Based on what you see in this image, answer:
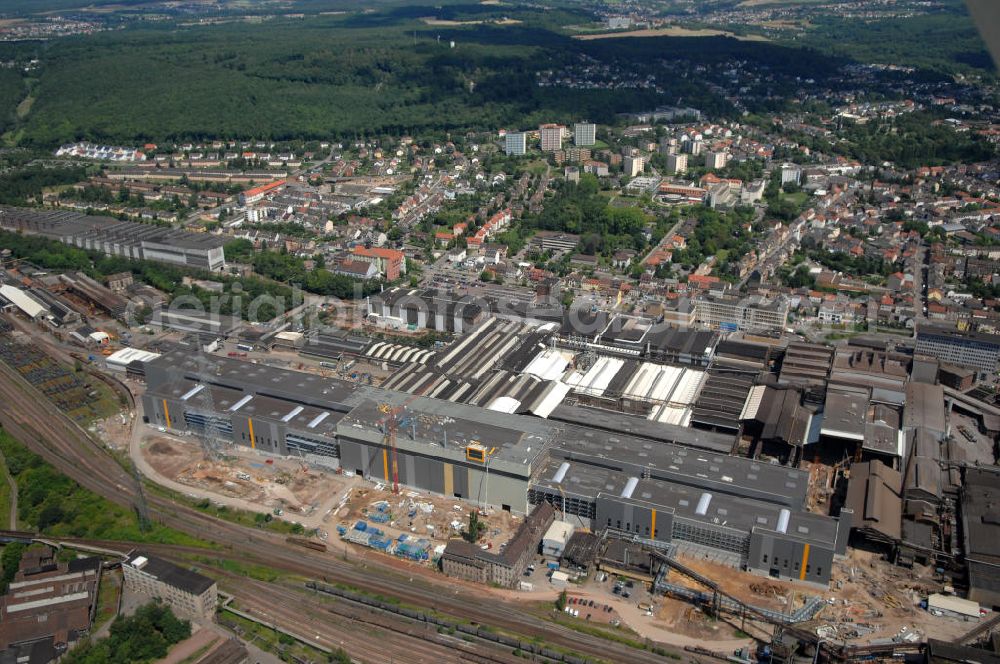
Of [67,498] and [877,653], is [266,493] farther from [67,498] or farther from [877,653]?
[877,653]

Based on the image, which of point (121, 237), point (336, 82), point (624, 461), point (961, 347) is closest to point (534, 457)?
point (624, 461)

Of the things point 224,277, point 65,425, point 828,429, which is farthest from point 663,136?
point 65,425

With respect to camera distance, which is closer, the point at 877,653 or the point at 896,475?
the point at 877,653

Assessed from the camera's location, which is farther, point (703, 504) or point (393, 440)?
point (393, 440)

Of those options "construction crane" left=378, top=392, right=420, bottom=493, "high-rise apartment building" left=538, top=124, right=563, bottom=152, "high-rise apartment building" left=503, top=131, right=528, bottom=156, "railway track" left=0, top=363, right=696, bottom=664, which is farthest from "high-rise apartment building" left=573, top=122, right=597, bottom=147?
"railway track" left=0, top=363, right=696, bottom=664

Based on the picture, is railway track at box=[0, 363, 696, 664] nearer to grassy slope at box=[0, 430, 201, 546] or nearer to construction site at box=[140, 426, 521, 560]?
grassy slope at box=[0, 430, 201, 546]

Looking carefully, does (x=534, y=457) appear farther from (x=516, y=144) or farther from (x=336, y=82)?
(x=336, y=82)
